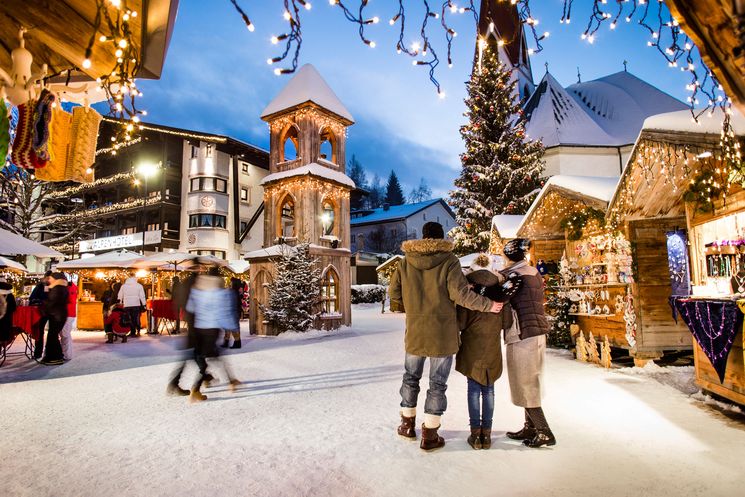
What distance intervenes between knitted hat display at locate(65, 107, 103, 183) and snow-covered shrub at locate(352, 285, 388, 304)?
93.1 feet

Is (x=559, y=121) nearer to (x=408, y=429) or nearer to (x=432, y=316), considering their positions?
(x=432, y=316)

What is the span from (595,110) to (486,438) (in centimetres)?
3172

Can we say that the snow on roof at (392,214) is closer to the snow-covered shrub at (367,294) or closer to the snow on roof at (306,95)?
the snow-covered shrub at (367,294)

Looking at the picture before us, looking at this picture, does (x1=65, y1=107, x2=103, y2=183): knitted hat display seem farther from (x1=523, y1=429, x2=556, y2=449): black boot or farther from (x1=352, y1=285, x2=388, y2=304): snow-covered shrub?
(x1=352, y1=285, x2=388, y2=304): snow-covered shrub

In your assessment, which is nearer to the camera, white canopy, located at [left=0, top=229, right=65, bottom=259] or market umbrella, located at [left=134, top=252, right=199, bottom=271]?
white canopy, located at [left=0, top=229, right=65, bottom=259]

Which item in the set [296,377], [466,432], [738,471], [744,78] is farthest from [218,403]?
[744,78]

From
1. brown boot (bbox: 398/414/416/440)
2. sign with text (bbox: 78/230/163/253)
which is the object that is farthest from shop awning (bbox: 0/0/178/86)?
sign with text (bbox: 78/230/163/253)

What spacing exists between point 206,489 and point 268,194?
14675mm

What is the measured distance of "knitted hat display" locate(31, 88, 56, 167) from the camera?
3.82 meters

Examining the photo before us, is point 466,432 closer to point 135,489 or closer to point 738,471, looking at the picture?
point 738,471

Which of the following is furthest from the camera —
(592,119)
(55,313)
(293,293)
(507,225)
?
(592,119)

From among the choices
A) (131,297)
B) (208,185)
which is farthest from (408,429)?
(208,185)

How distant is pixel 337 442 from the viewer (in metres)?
4.21

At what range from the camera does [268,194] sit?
17.0m
